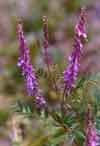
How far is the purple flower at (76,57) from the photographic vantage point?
1086 mm

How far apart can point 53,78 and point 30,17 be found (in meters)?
1.75

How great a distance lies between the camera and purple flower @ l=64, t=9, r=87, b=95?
1086 mm

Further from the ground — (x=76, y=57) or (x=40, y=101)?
(x=76, y=57)

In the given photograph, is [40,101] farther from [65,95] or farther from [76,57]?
[76,57]

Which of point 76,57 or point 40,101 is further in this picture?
point 40,101

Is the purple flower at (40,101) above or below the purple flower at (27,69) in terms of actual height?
below

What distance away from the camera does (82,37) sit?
111 cm

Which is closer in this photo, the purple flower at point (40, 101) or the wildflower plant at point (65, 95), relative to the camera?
the wildflower plant at point (65, 95)

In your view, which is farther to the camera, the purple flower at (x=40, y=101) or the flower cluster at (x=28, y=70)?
the purple flower at (x=40, y=101)

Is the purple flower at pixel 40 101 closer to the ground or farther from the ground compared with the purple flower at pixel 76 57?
closer to the ground

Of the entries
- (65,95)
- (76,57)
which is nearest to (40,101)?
(65,95)

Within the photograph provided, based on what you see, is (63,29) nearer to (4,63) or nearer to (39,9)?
(39,9)

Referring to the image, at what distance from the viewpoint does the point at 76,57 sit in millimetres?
1157

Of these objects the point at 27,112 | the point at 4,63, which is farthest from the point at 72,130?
the point at 4,63
